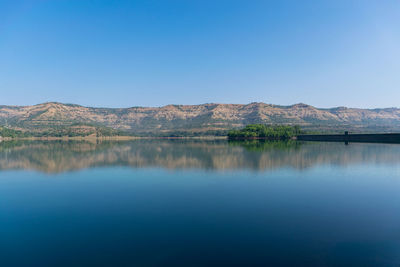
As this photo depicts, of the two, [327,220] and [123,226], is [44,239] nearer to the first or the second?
[123,226]

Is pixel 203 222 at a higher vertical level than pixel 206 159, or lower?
higher

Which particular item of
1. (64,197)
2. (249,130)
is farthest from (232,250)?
(249,130)

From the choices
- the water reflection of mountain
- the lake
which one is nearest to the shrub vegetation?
the water reflection of mountain

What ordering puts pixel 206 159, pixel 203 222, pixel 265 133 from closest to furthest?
1. pixel 203 222
2. pixel 206 159
3. pixel 265 133

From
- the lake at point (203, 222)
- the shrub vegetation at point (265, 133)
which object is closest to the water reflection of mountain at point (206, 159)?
the lake at point (203, 222)

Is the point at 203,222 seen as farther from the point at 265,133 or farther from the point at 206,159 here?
the point at 265,133

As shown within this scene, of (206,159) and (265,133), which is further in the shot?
(265,133)

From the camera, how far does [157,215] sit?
47.5 ft

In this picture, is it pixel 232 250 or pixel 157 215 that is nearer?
pixel 232 250

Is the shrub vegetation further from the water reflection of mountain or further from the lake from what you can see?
the lake

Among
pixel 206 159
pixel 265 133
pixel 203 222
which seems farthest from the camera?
pixel 265 133

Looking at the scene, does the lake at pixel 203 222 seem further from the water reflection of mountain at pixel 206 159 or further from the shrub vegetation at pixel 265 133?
the shrub vegetation at pixel 265 133

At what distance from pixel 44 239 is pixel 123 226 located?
3.20 m

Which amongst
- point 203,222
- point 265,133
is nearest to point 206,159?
point 203,222
